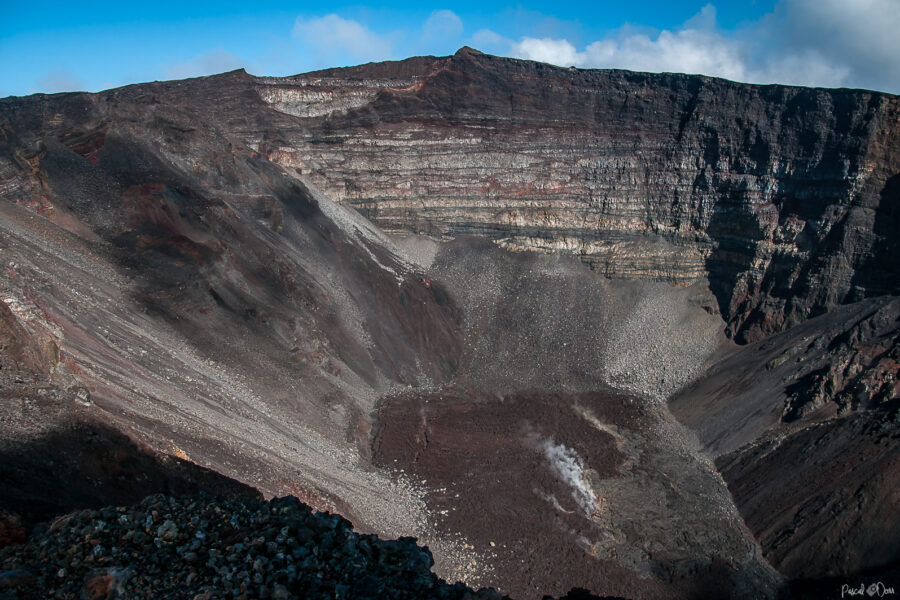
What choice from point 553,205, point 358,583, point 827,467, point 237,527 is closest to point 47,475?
point 237,527

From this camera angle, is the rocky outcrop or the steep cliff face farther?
the steep cliff face

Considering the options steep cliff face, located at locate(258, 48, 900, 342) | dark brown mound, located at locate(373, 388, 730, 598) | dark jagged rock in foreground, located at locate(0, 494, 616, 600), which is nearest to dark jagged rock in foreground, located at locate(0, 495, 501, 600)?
dark jagged rock in foreground, located at locate(0, 494, 616, 600)

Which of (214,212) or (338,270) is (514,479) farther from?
(214,212)

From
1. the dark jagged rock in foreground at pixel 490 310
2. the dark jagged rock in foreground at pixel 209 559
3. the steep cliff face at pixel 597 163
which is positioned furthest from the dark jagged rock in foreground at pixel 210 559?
the steep cliff face at pixel 597 163

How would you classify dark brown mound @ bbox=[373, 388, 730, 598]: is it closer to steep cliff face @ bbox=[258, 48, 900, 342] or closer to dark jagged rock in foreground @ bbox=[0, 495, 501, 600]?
dark jagged rock in foreground @ bbox=[0, 495, 501, 600]

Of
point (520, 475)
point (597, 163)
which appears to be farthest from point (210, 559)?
point (597, 163)
